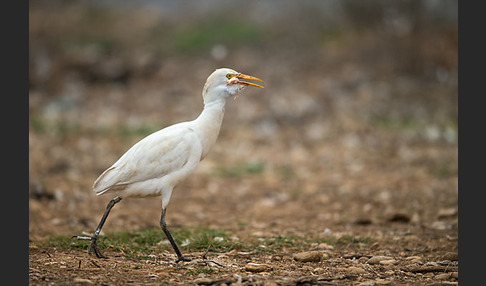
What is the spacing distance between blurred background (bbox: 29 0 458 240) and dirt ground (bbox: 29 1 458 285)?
0.05 m

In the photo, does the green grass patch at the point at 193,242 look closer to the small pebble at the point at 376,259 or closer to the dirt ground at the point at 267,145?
the dirt ground at the point at 267,145

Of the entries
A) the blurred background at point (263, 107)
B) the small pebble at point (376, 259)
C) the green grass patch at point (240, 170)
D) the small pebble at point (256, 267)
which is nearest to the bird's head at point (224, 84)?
the small pebble at point (256, 267)

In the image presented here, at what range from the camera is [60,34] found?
1598cm

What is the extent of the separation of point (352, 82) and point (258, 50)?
327 cm

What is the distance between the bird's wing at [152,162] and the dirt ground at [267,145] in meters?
0.66

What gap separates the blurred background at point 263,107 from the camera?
780 cm

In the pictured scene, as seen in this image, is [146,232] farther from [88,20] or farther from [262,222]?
[88,20]

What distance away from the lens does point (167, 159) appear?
4781 millimetres

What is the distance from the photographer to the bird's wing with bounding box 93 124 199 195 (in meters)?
4.77

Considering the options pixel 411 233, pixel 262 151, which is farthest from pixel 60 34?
pixel 411 233

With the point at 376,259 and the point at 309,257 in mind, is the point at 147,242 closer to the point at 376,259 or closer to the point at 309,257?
the point at 309,257

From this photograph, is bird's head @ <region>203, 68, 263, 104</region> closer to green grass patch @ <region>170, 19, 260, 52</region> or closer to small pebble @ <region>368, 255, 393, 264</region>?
small pebble @ <region>368, 255, 393, 264</region>

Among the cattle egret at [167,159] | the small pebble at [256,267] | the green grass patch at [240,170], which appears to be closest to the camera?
the small pebble at [256,267]

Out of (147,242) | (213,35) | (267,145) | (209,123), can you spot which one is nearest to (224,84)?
(209,123)
